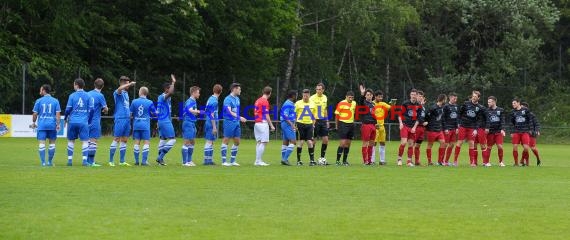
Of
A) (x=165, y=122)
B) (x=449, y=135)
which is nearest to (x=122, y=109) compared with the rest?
(x=165, y=122)

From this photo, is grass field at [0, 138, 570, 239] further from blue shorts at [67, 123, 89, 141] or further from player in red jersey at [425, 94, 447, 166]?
player in red jersey at [425, 94, 447, 166]

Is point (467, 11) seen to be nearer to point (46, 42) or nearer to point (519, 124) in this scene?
point (46, 42)

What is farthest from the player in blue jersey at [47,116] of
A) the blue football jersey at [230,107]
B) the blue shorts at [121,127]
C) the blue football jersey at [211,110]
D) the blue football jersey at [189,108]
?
the blue football jersey at [230,107]

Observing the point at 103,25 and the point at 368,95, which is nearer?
the point at 368,95

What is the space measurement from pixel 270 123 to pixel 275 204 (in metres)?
9.60

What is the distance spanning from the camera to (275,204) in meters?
13.4

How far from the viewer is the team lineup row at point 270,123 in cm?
2078

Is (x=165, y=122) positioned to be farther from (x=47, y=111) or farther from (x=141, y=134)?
(x=47, y=111)

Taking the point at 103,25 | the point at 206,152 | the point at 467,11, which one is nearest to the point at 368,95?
the point at 206,152

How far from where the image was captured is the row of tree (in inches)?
1694

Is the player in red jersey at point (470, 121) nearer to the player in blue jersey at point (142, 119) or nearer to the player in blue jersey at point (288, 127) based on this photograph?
the player in blue jersey at point (288, 127)

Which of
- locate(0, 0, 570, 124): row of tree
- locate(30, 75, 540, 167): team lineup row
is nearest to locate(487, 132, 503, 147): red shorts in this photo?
locate(30, 75, 540, 167): team lineup row

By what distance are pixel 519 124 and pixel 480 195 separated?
37.1ft

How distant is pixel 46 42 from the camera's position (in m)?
44.1
